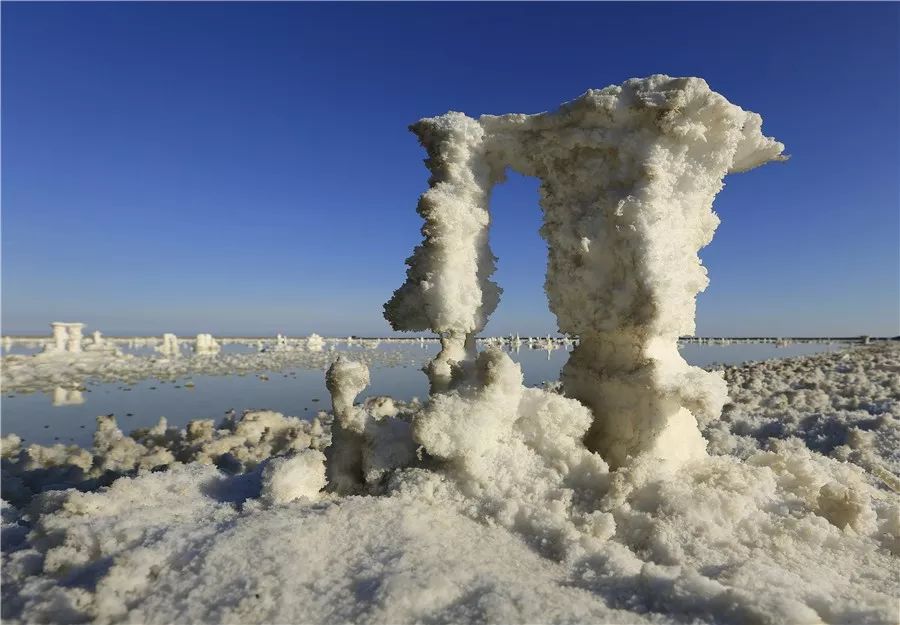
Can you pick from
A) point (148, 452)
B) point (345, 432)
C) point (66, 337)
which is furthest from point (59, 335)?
point (345, 432)

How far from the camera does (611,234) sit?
139 inches

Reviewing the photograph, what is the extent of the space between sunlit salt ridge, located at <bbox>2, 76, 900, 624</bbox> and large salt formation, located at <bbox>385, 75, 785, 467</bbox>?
0.01 metres

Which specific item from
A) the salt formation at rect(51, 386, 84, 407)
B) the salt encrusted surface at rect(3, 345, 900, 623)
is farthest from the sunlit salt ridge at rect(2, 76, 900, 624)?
the salt formation at rect(51, 386, 84, 407)

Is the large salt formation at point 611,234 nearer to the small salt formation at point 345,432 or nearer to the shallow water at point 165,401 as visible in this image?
the small salt formation at point 345,432

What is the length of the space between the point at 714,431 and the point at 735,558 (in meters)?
4.01

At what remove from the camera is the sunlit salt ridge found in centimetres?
209

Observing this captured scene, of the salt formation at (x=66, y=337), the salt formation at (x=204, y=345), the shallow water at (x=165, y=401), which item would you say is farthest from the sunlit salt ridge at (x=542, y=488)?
the salt formation at (x=204, y=345)

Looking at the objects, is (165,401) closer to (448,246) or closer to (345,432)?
(345,432)

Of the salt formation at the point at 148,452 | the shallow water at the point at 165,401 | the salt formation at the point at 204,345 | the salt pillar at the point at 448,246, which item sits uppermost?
the salt pillar at the point at 448,246

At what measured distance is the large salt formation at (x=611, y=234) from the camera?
3.37 m

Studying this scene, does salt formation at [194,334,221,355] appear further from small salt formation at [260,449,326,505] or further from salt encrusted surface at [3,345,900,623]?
small salt formation at [260,449,326,505]

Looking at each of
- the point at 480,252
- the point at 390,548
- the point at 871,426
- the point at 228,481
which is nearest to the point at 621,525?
the point at 390,548

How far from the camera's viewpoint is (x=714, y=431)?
20.4 ft

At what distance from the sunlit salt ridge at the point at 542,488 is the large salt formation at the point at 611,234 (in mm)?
15
